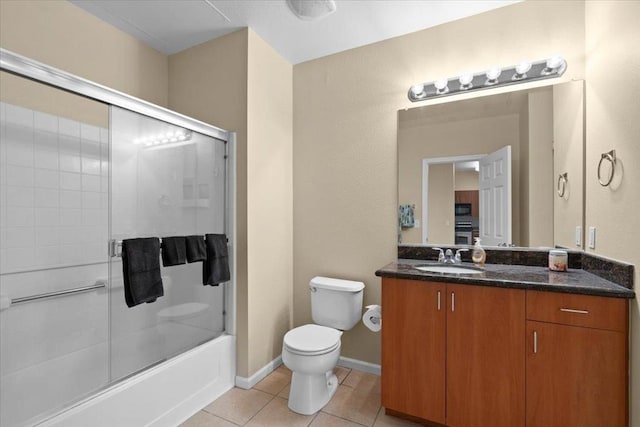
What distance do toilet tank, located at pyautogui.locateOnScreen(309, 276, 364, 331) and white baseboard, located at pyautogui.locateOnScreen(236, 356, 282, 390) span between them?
51cm

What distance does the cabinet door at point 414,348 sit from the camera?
166 centimetres

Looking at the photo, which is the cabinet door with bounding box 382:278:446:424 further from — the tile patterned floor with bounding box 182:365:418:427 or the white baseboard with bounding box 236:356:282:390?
the white baseboard with bounding box 236:356:282:390

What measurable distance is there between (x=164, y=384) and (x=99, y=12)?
7.93ft

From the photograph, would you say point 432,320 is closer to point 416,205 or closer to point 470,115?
point 416,205

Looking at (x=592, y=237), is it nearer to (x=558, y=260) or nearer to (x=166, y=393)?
(x=558, y=260)

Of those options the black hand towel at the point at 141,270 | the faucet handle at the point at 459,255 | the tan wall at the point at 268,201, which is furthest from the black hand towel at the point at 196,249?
the faucet handle at the point at 459,255

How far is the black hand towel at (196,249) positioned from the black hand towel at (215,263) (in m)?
0.04

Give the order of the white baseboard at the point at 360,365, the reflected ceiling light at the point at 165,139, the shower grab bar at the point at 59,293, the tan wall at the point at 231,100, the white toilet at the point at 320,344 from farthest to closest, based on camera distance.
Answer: the white baseboard at the point at 360,365 < the tan wall at the point at 231,100 < the white toilet at the point at 320,344 < the reflected ceiling light at the point at 165,139 < the shower grab bar at the point at 59,293

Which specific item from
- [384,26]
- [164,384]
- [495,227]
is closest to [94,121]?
[164,384]

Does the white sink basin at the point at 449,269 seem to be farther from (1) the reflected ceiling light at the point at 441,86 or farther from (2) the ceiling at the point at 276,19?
(2) the ceiling at the point at 276,19

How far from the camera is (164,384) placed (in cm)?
173

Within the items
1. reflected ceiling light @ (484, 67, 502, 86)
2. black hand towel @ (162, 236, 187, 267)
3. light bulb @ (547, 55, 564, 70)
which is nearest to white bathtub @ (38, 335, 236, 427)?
black hand towel @ (162, 236, 187, 267)

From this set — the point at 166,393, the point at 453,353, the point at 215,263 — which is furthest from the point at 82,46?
the point at 453,353

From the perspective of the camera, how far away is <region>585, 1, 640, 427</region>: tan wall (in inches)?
51.5
